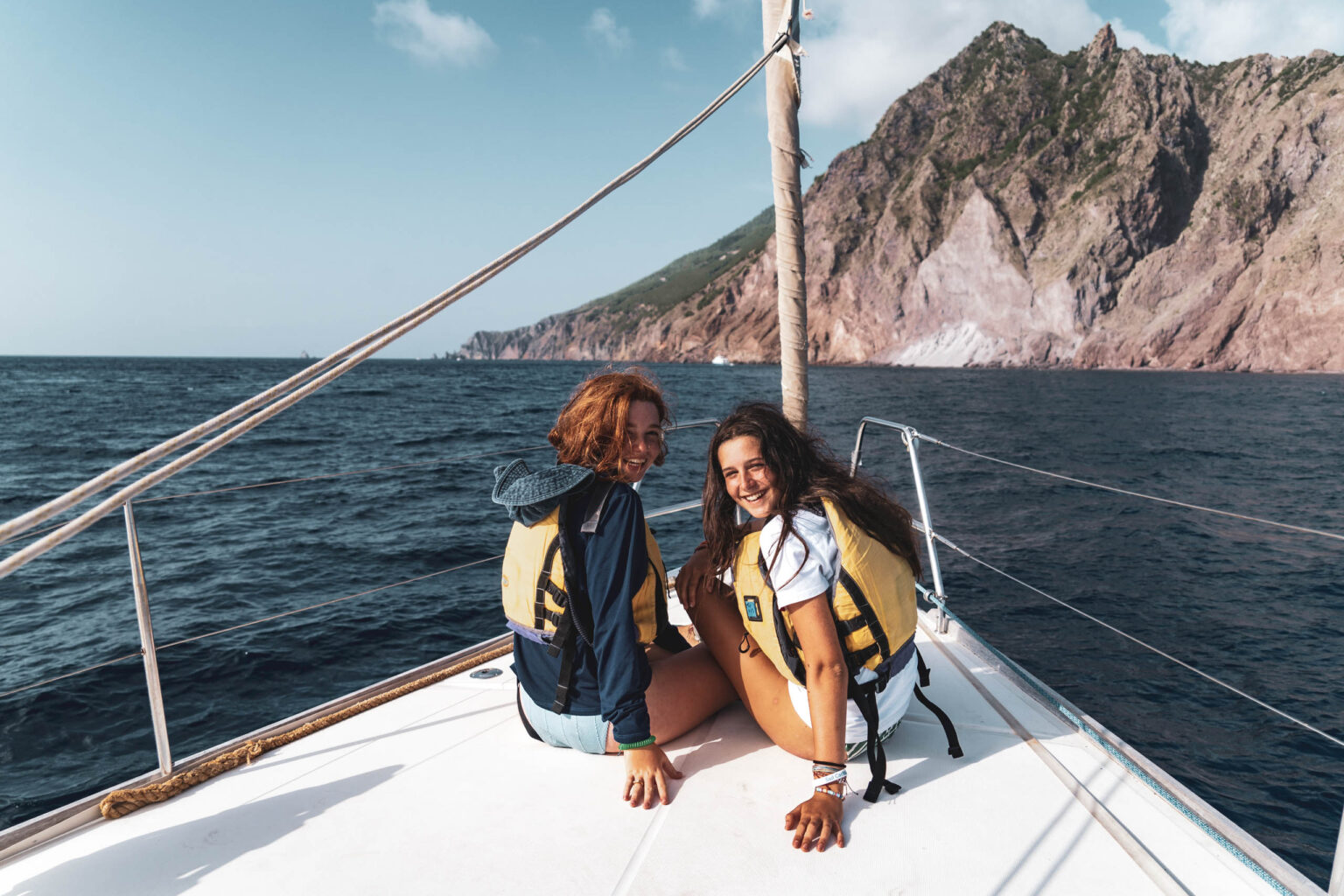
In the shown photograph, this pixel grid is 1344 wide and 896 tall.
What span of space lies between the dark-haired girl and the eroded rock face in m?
56.1

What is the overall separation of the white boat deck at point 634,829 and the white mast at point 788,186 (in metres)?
1.34

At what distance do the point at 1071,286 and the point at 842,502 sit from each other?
62.8 m

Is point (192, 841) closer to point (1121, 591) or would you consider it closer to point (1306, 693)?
point (1306, 693)

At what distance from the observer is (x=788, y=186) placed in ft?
9.04

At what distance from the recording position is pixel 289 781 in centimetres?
185

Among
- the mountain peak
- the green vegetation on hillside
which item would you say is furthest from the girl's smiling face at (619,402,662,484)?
the green vegetation on hillside

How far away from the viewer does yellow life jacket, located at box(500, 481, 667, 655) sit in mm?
1640

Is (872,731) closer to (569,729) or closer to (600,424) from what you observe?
(569,729)

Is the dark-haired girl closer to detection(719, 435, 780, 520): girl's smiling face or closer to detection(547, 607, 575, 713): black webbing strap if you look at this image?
detection(719, 435, 780, 520): girl's smiling face

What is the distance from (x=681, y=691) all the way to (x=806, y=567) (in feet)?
2.03

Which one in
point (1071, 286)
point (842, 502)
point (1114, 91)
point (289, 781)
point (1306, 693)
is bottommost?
point (1306, 693)

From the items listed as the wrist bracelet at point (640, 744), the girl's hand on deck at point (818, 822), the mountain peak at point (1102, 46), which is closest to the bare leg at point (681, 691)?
the wrist bracelet at point (640, 744)

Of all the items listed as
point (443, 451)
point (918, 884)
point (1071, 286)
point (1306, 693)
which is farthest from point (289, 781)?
point (1071, 286)

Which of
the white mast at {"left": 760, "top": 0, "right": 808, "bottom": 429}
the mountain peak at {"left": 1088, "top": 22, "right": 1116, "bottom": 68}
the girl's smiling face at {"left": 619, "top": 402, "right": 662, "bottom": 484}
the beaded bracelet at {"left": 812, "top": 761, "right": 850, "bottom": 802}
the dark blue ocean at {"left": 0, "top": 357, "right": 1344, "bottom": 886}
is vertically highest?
the mountain peak at {"left": 1088, "top": 22, "right": 1116, "bottom": 68}
